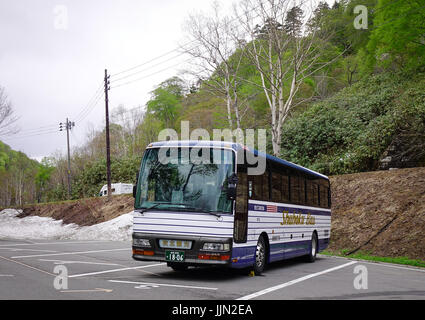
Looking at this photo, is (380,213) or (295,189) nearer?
(295,189)

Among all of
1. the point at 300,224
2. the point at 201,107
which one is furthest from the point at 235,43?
the point at 201,107

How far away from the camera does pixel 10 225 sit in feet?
147

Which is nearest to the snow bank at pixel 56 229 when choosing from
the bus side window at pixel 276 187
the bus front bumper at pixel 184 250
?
the bus side window at pixel 276 187

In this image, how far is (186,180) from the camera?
38.0 ft

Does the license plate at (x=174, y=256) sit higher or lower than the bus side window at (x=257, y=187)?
lower

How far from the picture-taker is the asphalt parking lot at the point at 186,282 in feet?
29.0

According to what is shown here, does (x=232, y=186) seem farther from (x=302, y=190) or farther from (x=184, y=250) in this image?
(x=302, y=190)

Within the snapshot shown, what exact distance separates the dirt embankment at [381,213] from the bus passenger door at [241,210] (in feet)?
31.6

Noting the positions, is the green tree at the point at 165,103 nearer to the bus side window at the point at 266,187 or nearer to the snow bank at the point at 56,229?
the snow bank at the point at 56,229

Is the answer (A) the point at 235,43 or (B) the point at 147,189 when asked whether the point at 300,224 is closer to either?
(B) the point at 147,189

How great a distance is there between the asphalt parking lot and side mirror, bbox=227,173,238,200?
75.9 inches

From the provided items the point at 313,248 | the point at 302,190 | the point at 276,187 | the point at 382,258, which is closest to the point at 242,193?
the point at 276,187

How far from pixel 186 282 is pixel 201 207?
170 centimetres
